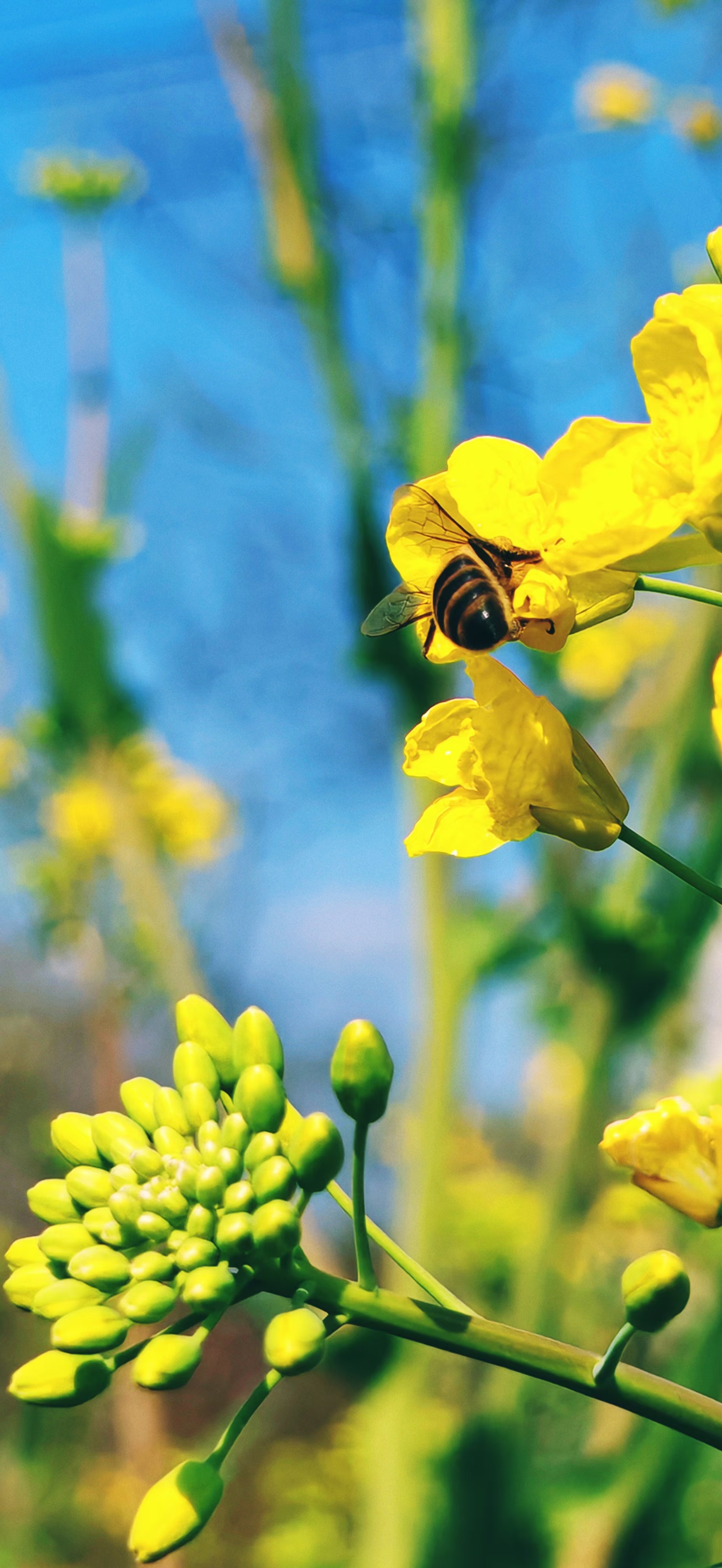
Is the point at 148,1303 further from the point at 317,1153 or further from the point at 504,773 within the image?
the point at 504,773

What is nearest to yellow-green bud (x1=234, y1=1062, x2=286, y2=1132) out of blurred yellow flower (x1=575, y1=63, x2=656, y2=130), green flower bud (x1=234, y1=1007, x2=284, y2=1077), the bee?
green flower bud (x1=234, y1=1007, x2=284, y2=1077)

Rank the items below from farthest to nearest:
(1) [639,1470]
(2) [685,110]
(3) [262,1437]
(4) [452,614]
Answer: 1. (3) [262,1437]
2. (2) [685,110]
3. (1) [639,1470]
4. (4) [452,614]

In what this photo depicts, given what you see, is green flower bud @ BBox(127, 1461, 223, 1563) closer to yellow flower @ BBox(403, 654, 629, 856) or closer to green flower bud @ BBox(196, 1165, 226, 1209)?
green flower bud @ BBox(196, 1165, 226, 1209)

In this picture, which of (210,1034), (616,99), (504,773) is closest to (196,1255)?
(210,1034)

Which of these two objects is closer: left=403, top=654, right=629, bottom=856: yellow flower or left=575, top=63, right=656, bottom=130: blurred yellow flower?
left=403, top=654, right=629, bottom=856: yellow flower

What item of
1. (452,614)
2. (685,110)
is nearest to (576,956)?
(452,614)

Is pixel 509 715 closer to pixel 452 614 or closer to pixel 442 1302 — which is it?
pixel 452 614
